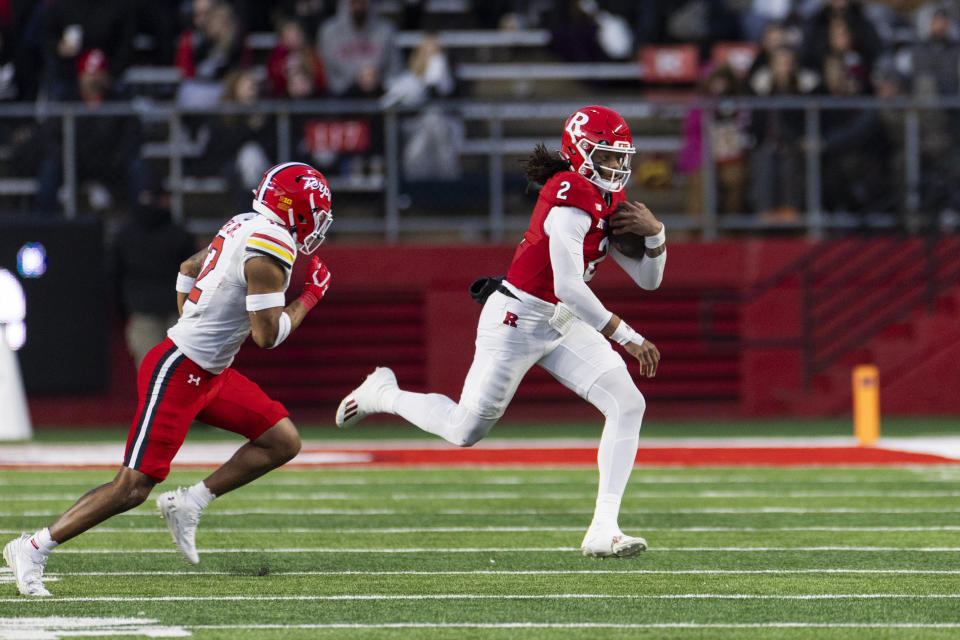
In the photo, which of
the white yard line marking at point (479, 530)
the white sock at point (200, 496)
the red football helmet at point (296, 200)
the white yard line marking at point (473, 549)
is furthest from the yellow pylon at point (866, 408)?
the red football helmet at point (296, 200)

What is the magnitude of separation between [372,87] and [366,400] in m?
8.22

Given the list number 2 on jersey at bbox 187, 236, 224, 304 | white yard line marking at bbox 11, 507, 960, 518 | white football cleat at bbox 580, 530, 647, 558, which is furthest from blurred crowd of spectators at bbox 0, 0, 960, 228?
white football cleat at bbox 580, 530, 647, 558

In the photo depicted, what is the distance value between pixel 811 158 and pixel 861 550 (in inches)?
334

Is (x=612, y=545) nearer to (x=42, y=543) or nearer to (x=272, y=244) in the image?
(x=272, y=244)

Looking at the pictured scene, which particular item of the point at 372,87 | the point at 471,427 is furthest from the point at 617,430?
the point at 372,87

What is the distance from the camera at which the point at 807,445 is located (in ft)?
43.6

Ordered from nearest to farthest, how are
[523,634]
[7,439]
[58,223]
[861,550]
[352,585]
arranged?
[523,634], [352,585], [861,550], [7,439], [58,223]

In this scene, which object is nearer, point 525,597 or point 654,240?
point 525,597

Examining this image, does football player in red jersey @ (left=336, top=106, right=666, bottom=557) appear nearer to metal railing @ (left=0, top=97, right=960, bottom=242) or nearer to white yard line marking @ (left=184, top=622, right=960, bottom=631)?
white yard line marking @ (left=184, top=622, right=960, bottom=631)

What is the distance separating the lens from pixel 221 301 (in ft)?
23.3

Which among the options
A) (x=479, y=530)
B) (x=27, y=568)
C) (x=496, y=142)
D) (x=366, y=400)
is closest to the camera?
(x=27, y=568)

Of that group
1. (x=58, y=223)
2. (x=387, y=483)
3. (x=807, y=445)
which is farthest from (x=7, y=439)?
(x=807, y=445)

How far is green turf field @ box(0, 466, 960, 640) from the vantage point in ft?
20.0

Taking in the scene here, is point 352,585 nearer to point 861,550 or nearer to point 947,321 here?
point 861,550
